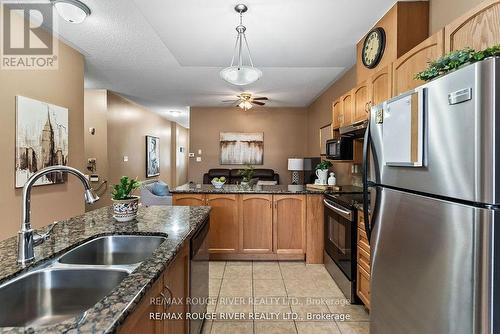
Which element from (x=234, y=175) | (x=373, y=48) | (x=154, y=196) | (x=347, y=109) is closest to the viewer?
(x=373, y=48)

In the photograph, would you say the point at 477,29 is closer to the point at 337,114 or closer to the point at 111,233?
the point at 337,114

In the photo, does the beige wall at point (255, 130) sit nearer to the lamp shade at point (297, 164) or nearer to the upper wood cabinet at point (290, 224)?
the lamp shade at point (297, 164)

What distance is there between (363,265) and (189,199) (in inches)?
83.3

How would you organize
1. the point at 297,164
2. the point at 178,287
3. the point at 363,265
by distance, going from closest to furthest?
the point at 178,287
the point at 363,265
the point at 297,164

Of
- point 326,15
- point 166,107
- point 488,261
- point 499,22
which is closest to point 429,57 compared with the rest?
point 499,22

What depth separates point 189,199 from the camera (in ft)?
11.1

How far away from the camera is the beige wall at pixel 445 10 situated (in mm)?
1762

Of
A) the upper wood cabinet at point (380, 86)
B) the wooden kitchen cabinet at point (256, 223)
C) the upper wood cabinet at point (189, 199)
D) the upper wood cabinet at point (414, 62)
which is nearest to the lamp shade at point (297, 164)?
the wooden kitchen cabinet at point (256, 223)

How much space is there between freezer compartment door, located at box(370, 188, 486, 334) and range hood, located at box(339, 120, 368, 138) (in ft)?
Result: 3.87

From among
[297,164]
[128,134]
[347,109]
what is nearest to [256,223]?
[347,109]

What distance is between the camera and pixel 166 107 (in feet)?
23.7

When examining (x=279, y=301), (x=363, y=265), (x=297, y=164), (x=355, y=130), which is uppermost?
(x=355, y=130)

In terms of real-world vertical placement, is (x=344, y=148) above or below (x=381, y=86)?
below

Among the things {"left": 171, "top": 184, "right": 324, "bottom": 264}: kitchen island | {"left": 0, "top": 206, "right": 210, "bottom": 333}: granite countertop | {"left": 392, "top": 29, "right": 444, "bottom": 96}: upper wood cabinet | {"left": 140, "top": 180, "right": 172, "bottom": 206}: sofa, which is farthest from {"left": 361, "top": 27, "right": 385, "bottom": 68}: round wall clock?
{"left": 140, "top": 180, "right": 172, "bottom": 206}: sofa
